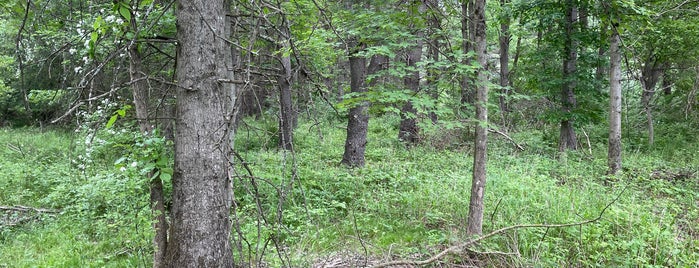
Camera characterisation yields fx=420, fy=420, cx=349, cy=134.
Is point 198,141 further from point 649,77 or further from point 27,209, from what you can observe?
point 649,77

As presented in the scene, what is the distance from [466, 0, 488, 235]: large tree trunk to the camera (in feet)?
13.5

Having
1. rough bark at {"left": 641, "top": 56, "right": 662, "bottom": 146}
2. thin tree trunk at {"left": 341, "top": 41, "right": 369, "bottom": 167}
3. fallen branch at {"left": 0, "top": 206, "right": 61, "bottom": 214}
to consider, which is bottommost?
fallen branch at {"left": 0, "top": 206, "right": 61, "bottom": 214}

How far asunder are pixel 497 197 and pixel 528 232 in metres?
1.35

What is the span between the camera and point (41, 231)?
5.81m

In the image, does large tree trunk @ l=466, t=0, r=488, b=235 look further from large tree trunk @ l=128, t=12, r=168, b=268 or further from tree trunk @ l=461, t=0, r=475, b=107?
large tree trunk @ l=128, t=12, r=168, b=268

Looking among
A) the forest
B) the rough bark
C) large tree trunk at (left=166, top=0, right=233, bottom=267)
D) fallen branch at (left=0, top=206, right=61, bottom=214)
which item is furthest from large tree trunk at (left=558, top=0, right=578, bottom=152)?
fallen branch at (left=0, top=206, right=61, bottom=214)

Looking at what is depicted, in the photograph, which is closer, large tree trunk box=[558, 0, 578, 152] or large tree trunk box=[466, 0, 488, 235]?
large tree trunk box=[466, 0, 488, 235]

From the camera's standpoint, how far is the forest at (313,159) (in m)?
2.92

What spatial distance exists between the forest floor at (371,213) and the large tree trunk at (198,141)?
9.1 inches

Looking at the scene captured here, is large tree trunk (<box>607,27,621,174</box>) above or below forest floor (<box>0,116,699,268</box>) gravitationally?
above

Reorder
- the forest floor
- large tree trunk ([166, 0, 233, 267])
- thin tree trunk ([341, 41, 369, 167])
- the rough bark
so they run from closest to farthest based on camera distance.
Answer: large tree trunk ([166, 0, 233, 267]), the forest floor, thin tree trunk ([341, 41, 369, 167]), the rough bark

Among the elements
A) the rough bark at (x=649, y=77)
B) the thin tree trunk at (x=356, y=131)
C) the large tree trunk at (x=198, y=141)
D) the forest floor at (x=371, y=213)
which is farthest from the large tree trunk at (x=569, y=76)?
the large tree trunk at (x=198, y=141)

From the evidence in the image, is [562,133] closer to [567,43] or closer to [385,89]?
[567,43]

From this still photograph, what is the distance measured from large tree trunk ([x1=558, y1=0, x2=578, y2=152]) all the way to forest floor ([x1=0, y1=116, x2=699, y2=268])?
36.4 inches
